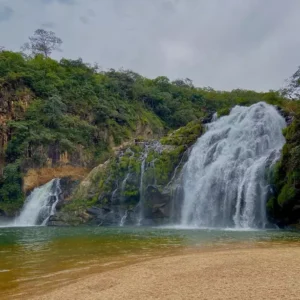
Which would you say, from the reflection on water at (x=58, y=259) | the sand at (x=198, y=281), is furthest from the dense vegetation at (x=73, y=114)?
the sand at (x=198, y=281)

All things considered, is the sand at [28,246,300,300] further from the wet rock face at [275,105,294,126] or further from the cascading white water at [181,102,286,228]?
the wet rock face at [275,105,294,126]

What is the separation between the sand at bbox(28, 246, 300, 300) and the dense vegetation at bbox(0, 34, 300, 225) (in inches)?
653

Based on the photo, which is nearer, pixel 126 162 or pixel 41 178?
pixel 126 162

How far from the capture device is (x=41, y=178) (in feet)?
131

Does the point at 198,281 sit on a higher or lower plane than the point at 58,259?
higher

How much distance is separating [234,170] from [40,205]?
64.9 feet

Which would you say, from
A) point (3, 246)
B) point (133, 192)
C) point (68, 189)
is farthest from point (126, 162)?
point (3, 246)

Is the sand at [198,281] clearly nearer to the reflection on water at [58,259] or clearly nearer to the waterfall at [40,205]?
the reflection on water at [58,259]

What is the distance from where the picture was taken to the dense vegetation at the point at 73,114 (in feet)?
132

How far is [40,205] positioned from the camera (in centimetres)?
3566

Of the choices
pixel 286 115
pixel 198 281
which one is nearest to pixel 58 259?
pixel 198 281

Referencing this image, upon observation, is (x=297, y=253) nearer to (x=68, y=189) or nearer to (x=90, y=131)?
(x=68, y=189)

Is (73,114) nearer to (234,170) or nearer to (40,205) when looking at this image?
(40,205)

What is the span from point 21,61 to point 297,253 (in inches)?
1902
